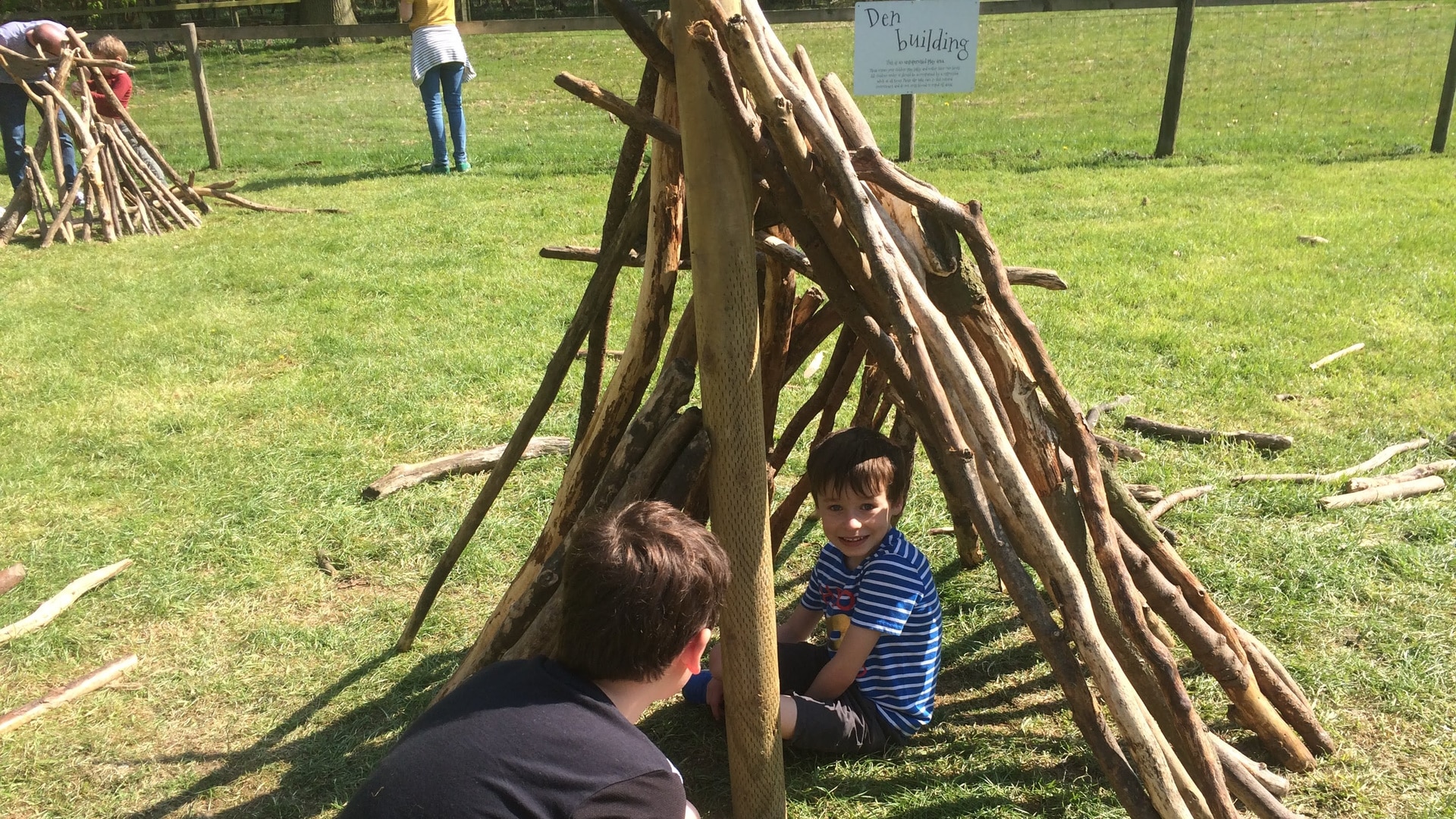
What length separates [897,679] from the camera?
325 centimetres

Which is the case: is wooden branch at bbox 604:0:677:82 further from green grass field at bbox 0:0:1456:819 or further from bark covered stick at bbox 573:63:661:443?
green grass field at bbox 0:0:1456:819

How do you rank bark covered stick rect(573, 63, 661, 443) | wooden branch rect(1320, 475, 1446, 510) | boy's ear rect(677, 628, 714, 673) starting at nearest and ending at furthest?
boy's ear rect(677, 628, 714, 673), bark covered stick rect(573, 63, 661, 443), wooden branch rect(1320, 475, 1446, 510)

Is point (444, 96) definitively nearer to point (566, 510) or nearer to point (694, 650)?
point (566, 510)

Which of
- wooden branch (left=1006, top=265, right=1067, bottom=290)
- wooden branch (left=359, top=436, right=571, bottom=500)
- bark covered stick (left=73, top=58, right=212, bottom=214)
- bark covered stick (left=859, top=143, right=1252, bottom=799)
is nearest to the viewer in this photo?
bark covered stick (left=859, top=143, right=1252, bottom=799)

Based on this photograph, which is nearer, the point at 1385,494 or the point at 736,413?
the point at 736,413

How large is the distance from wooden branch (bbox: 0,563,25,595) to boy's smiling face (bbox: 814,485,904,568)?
3237 mm

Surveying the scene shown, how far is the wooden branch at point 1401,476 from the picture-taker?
4.57 metres

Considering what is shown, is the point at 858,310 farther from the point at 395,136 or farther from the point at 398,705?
the point at 395,136

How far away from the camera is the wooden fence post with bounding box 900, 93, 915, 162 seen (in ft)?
37.5

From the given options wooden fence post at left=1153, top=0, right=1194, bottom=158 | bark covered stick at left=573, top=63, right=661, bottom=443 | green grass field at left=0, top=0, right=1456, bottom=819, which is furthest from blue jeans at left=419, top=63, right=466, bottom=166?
bark covered stick at left=573, top=63, right=661, bottom=443

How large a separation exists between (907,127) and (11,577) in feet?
31.0

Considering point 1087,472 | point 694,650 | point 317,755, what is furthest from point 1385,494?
point 317,755

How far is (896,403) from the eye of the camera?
2.96 m

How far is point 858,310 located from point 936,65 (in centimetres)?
808
